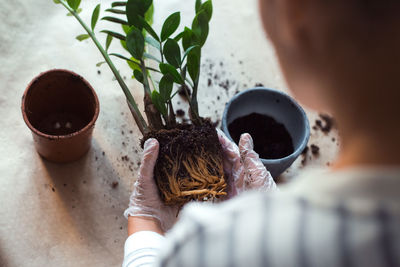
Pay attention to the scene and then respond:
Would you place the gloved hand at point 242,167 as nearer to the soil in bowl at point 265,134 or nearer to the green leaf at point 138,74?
the soil in bowl at point 265,134

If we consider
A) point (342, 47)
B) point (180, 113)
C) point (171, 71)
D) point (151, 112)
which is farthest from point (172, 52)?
point (342, 47)

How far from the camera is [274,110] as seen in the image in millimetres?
1333

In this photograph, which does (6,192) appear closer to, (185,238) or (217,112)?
(217,112)

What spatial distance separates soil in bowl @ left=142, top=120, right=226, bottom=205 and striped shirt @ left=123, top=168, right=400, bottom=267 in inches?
20.5

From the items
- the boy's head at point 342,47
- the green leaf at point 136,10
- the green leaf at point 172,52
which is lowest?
the green leaf at point 172,52

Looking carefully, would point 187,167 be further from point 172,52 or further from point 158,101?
point 172,52

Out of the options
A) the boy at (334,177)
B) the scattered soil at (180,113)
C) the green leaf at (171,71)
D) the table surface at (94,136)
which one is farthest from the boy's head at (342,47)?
the scattered soil at (180,113)

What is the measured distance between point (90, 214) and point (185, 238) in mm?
874

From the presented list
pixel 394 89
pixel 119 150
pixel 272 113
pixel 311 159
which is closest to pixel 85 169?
pixel 119 150

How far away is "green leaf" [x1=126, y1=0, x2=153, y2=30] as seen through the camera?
0.99 meters

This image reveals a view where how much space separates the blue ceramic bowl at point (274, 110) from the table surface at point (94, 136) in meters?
0.14

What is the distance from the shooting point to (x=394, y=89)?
15.8 inches

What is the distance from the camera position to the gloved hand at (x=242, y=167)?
1.07m

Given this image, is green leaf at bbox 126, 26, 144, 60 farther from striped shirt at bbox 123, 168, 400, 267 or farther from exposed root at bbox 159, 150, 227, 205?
striped shirt at bbox 123, 168, 400, 267
